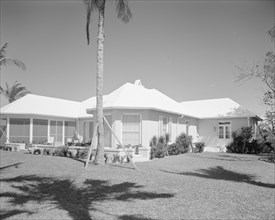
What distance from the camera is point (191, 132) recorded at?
1032 inches

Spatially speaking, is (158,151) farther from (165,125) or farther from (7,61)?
(7,61)

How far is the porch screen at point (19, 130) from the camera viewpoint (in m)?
23.2

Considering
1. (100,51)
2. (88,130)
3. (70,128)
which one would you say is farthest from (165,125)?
(70,128)

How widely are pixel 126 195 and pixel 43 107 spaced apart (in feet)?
65.7

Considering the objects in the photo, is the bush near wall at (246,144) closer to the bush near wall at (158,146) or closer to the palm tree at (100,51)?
the bush near wall at (158,146)

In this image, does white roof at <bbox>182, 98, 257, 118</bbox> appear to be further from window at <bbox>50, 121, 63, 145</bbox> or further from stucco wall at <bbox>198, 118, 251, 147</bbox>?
window at <bbox>50, 121, 63, 145</bbox>

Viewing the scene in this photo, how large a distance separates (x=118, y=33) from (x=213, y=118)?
15248 millimetres

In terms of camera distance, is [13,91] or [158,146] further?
[13,91]

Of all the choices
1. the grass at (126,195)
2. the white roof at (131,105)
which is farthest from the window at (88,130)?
the grass at (126,195)

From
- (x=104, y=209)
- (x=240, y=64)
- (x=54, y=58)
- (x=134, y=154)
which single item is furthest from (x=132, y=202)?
(x=54, y=58)

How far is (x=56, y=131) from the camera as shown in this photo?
2536cm

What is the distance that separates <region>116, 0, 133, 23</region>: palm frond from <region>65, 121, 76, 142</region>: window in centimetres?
1543

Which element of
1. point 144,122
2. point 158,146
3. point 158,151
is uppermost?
point 144,122

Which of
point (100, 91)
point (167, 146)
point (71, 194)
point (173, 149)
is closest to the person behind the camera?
point (71, 194)
